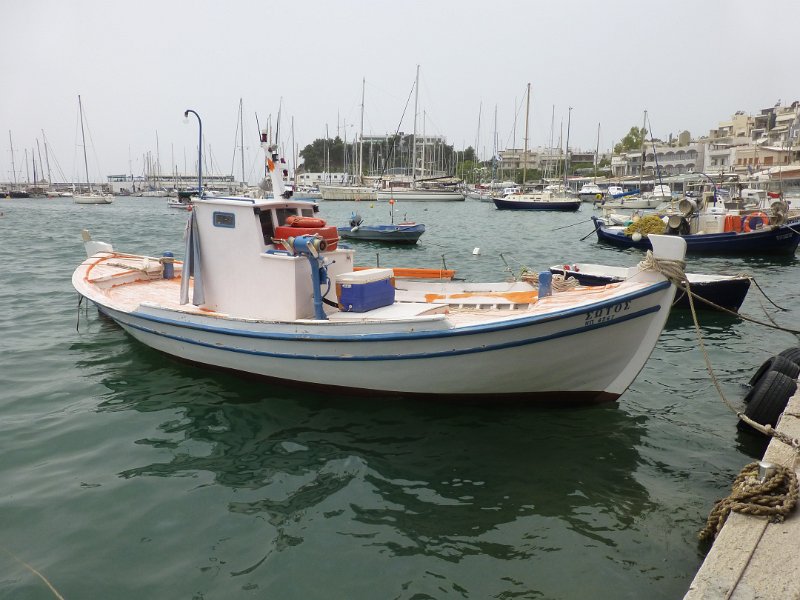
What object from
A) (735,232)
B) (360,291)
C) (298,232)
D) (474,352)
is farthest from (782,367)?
(735,232)

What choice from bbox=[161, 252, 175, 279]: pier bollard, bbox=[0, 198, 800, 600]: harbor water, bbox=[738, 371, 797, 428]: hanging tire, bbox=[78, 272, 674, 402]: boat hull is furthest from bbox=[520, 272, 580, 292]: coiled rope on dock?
bbox=[161, 252, 175, 279]: pier bollard

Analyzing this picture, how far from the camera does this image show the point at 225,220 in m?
8.69

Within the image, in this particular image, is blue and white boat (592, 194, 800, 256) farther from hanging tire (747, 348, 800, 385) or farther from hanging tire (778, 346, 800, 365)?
hanging tire (747, 348, 800, 385)

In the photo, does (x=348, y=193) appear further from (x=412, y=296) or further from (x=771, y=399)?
(x=771, y=399)

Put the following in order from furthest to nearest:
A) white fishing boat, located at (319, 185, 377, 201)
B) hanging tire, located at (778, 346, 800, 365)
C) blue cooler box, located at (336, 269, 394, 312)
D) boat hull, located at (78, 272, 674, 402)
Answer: white fishing boat, located at (319, 185, 377, 201) < hanging tire, located at (778, 346, 800, 365) < blue cooler box, located at (336, 269, 394, 312) < boat hull, located at (78, 272, 674, 402)

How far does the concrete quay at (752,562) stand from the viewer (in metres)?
3.57

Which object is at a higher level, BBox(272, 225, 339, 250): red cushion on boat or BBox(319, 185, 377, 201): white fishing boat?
BBox(319, 185, 377, 201): white fishing boat

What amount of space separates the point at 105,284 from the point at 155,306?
11.9 ft

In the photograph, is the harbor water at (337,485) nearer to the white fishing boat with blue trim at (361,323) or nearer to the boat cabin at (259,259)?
the white fishing boat with blue trim at (361,323)

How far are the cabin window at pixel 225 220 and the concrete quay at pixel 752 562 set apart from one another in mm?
7062

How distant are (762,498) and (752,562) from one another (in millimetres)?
852

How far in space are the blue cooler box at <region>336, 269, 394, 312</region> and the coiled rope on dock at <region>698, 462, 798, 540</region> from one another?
5146mm

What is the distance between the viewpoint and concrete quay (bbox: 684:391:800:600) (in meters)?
3.57

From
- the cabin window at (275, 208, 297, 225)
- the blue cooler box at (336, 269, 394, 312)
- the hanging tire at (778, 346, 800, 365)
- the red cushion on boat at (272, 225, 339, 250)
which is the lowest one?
the hanging tire at (778, 346, 800, 365)
